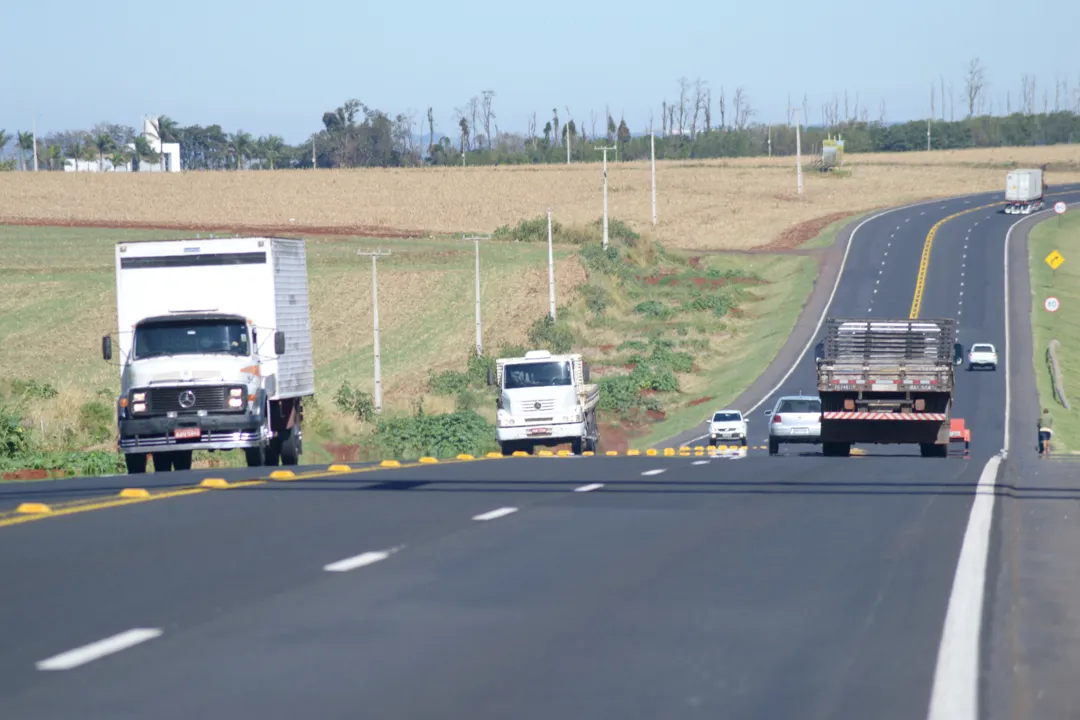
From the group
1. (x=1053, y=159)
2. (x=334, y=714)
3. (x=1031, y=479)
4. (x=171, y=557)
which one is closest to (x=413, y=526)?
(x=171, y=557)

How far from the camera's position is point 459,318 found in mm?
69562

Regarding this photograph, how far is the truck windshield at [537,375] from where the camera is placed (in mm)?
36688

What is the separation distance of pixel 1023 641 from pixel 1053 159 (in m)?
170

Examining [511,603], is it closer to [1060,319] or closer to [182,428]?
[182,428]

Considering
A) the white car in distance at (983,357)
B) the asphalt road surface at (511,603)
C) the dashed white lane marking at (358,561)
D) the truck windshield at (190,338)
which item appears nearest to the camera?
the asphalt road surface at (511,603)

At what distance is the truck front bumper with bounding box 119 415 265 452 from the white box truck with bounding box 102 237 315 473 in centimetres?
2

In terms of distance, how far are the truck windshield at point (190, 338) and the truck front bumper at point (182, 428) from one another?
46.9 inches

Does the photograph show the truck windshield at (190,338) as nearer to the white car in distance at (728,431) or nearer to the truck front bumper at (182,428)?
the truck front bumper at (182,428)

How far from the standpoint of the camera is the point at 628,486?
16.9 meters

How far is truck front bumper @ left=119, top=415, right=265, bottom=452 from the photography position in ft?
79.5

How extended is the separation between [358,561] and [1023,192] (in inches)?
4242

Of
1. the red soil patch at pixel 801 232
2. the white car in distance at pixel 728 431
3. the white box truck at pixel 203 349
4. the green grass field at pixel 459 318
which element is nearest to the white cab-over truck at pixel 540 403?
the green grass field at pixel 459 318

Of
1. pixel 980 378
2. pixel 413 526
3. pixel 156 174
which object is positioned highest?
pixel 156 174

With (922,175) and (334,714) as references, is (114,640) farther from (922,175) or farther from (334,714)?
(922,175)
